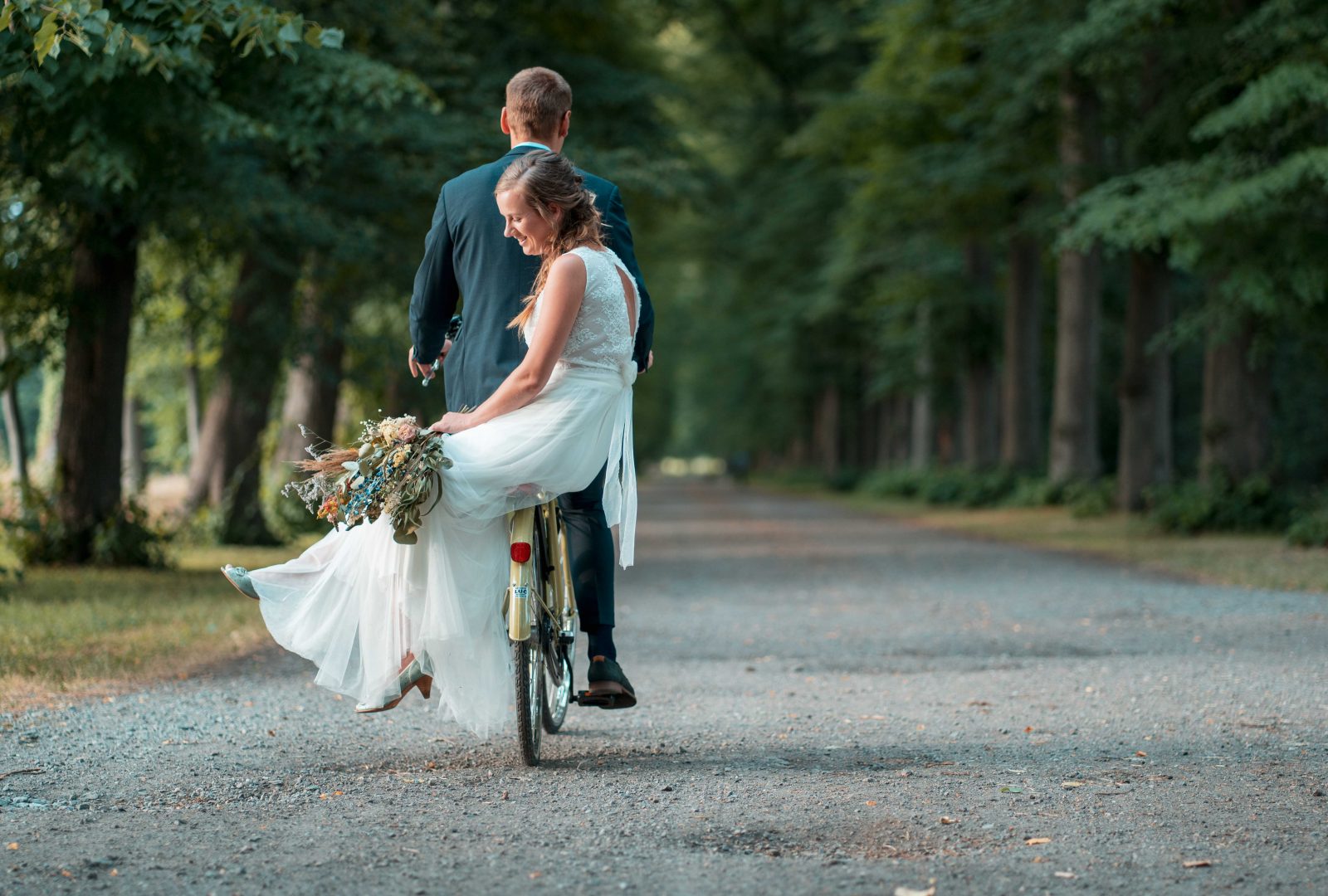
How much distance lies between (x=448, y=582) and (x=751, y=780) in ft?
3.77

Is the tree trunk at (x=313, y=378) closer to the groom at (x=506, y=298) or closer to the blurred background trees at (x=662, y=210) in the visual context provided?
the blurred background trees at (x=662, y=210)

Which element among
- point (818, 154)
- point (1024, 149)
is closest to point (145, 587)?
point (1024, 149)

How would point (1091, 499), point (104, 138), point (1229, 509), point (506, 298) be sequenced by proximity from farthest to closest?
point (1091, 499)
point (1229, 509)
point (104, 138)
point (506, 298)

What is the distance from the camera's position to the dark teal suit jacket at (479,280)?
16.8ft

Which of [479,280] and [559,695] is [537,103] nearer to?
[479,280]

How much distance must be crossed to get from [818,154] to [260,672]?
22965 millimetres

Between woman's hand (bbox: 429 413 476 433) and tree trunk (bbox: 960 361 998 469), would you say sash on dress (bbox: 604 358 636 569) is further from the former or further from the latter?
tree trunk (bbox: 960 361 998 469)

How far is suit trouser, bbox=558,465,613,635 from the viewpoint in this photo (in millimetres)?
5297

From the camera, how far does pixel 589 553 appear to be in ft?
17.4

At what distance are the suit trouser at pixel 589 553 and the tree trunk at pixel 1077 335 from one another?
1660cm

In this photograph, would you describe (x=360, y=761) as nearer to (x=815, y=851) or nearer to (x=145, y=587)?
(x=815, y=851)

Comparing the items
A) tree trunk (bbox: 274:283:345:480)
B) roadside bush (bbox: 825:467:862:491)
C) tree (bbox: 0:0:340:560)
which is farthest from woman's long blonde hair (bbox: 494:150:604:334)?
roadside bush (bbox: 825:467:862:491)

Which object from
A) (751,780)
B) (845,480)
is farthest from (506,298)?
(845,480)

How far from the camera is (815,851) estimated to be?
394 cm
